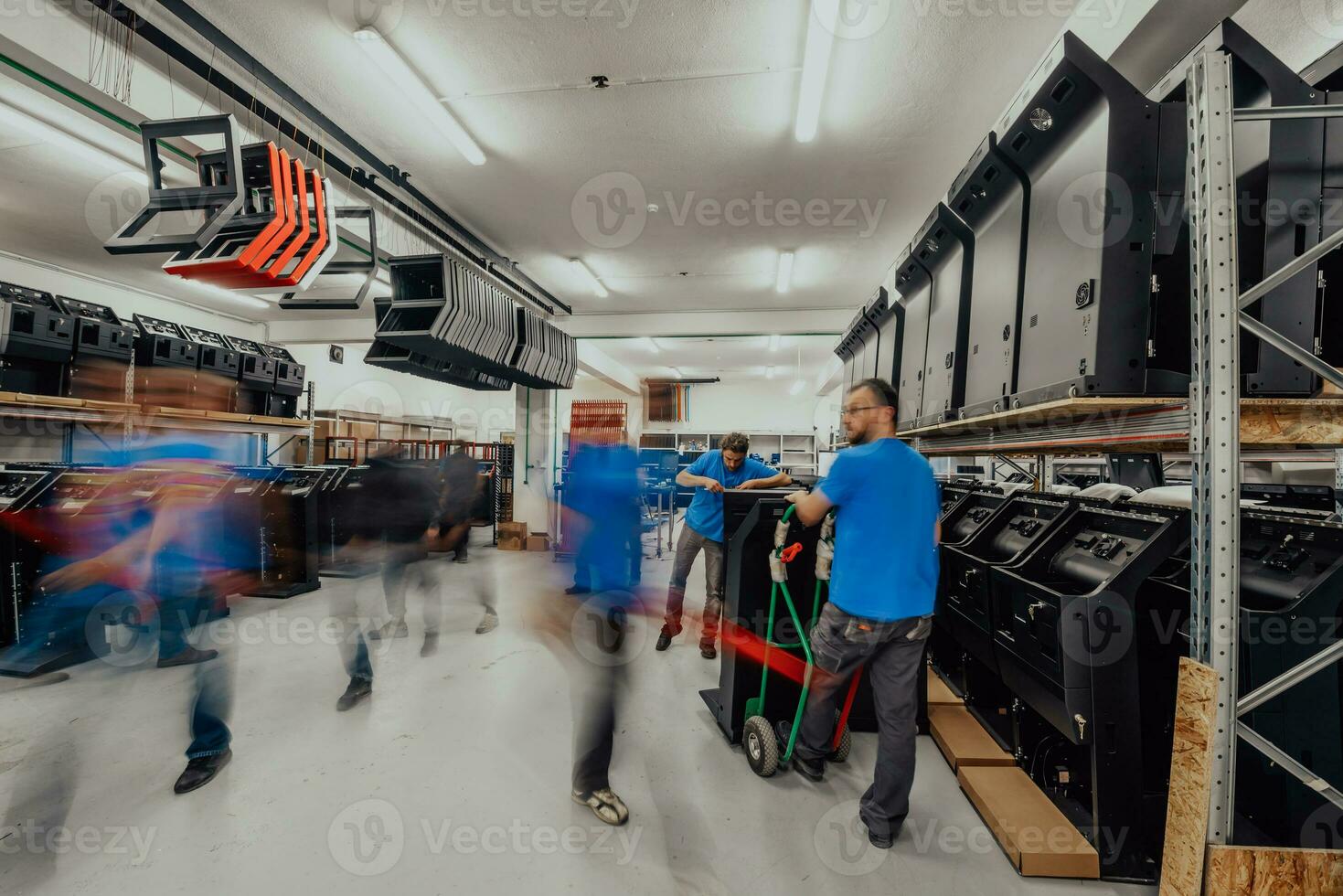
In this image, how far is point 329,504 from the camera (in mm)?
5465

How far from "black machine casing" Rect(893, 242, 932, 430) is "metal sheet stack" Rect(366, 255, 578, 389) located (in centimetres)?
314

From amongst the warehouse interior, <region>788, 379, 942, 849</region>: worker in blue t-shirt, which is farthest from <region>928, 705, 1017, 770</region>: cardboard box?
<region>788, 379, 942, 849</region>: worker in blue t-shirt

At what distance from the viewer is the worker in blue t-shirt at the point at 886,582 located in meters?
2.03

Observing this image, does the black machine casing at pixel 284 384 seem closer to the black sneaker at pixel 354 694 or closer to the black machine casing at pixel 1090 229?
the black sneaker at pixel 354 694

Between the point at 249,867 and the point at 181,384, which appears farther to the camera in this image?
the point at 181,384

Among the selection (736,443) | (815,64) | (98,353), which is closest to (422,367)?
A: (98,353)

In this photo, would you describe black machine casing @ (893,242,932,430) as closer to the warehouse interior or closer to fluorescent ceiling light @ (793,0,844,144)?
the warehouse interior

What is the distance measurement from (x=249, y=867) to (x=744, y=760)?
1.89 m

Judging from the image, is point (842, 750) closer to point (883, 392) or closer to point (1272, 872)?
point (1272, 872)

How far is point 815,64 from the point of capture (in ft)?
9.58

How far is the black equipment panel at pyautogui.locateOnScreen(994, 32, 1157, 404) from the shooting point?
1.67 m

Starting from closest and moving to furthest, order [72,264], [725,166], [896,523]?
[896,523]
[725,166]
[72,264]

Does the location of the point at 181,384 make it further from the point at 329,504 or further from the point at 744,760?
the point at 744,760

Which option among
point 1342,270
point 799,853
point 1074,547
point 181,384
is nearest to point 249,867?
point 799,853
